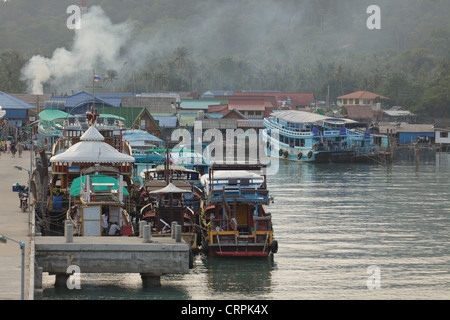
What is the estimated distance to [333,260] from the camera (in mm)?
34594

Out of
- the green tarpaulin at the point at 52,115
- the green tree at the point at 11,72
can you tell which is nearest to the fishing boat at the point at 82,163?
the green tarpaulin at the point at 52,115

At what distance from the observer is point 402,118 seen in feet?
420

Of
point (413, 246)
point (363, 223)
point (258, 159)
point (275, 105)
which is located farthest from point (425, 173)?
point (275, 105)

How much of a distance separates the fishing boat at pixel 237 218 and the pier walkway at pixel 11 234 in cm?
772

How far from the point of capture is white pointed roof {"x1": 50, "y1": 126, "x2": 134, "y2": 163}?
3828 cm

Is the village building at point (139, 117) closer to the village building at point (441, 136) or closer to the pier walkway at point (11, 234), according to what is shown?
the village building at point (441, 136)

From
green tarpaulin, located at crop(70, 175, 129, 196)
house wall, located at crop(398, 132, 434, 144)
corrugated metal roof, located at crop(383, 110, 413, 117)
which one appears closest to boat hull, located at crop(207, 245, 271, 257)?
green tarpaulin, located at crop(70, 175, 129, 196)

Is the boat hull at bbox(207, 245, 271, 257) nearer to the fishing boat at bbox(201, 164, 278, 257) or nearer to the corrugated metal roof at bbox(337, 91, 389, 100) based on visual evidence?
the fishing boat at bbox(201, 164, 278, 257)

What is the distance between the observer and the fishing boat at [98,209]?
33281 millimetres

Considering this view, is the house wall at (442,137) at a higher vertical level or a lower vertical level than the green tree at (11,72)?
lower
